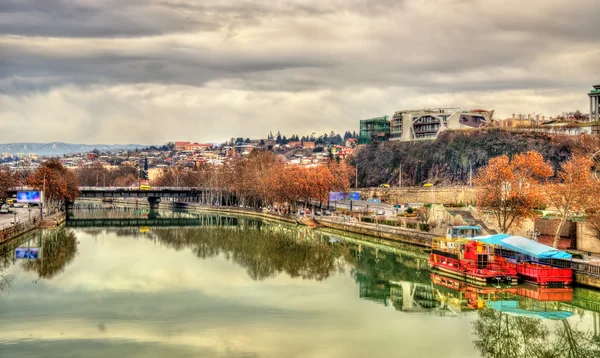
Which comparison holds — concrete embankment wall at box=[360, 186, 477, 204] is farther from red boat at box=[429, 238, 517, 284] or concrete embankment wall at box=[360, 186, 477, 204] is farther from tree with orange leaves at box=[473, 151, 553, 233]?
red boat at box=[429, 238, 517, 284]

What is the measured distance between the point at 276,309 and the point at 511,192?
22860 millimetres

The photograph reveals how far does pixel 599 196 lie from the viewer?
40781 millimetres

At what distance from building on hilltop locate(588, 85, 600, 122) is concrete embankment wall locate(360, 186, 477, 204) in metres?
23.5

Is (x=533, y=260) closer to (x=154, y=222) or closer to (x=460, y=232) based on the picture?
(x=460, y=232)

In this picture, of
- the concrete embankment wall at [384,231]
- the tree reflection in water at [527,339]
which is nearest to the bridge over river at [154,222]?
the concrete embankment wall at [384,231]

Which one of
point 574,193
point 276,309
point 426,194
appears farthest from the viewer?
point 426,194

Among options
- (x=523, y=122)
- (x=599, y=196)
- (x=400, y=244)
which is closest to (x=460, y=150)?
(x=523, y=122)

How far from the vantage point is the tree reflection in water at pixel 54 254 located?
46438 mm

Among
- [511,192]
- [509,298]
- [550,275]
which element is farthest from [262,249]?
[550,275]

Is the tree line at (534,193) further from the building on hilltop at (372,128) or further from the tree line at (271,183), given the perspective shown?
the building on hilltop at (372,128)

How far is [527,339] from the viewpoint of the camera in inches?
1128

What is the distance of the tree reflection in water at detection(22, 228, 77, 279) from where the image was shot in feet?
152

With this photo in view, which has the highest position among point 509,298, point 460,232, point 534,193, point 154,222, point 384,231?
point 534,193

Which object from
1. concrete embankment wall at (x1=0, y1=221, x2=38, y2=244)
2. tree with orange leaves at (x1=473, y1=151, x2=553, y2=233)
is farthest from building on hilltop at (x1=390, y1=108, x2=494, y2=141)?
concrete embankment wall at (x1=0, y1=221, x2=38, y2=244)
